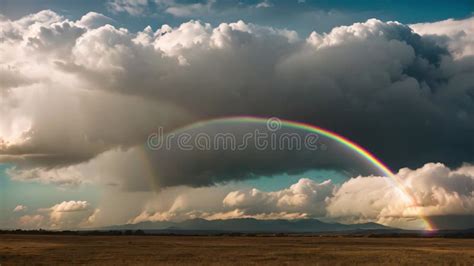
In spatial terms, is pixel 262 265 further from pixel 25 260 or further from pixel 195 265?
pixel 25 260

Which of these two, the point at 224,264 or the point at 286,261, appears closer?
the point at 224,264

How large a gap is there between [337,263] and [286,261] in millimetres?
5653

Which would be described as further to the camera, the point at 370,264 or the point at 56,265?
the point at 370,264

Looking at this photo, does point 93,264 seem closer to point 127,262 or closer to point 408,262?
point 127,262

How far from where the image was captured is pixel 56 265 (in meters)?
50.8

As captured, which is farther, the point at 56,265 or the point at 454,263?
the point at 454,263

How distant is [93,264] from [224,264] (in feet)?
42.9

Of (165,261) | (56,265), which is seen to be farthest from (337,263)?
(56,265)

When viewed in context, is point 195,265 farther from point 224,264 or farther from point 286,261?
point 286,261

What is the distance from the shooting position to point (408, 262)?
57500mm

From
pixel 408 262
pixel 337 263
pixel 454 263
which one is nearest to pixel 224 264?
pixel 337 263

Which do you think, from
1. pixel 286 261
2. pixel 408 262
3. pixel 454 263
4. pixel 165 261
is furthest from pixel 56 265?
pixel 454 263

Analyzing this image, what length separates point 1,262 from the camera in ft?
176

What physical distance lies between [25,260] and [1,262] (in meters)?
3.35
